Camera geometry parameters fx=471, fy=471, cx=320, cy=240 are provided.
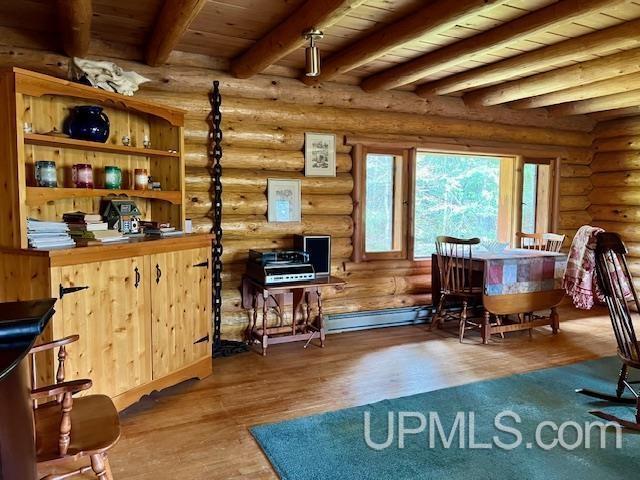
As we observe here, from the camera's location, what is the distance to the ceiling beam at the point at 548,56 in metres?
3.32

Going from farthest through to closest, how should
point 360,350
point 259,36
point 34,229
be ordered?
1. point 360,350
2. point 259,36
3. point 34,229

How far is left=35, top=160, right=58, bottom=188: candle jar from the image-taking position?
287 cm

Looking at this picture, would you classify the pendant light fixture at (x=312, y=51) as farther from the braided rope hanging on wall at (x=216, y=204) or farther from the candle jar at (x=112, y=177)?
the candle jar at (x=112, y=177)

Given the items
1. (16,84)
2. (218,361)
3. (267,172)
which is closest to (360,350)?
(218,361)

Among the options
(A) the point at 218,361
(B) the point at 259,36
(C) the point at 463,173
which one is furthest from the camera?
(C) the point at 463,173

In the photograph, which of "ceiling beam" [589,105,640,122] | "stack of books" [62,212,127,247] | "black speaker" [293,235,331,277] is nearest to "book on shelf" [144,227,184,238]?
"stack of books" [62,212,127,247]

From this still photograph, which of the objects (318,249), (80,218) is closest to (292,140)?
(318,249)

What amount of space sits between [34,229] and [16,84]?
78cm

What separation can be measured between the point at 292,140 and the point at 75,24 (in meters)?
2.07

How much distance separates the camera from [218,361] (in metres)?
3.91

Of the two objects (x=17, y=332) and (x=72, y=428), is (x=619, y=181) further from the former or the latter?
(x=17, y=332)

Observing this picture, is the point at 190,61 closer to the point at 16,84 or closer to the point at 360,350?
the point at 16,84

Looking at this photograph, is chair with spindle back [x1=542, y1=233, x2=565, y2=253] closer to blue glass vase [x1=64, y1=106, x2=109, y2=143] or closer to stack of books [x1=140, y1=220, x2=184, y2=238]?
stack of books [x1=140, y1=220, x2=184, y2=238]

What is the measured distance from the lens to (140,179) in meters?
3.45
